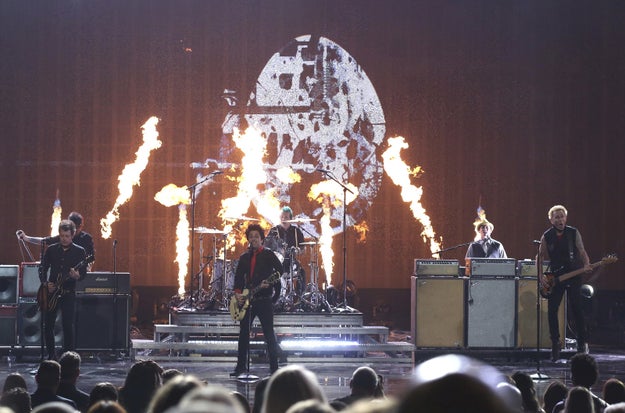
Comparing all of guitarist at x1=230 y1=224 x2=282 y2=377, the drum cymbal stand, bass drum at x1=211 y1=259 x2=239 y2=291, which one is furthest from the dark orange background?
guitarist at x1=230 y1=224 x2=282 y2=377

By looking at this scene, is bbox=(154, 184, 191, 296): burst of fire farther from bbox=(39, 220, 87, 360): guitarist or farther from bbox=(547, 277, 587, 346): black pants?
bbox=(547, 277, 587, 346): black pants

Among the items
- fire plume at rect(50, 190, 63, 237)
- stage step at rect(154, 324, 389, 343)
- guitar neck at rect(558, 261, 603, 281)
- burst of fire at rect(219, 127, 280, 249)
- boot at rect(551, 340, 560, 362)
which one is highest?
burst of fire at rect(219, 127, 280, 249)

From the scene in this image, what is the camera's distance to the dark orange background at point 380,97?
15359 mm

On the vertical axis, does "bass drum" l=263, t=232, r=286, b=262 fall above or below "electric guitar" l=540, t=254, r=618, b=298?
above

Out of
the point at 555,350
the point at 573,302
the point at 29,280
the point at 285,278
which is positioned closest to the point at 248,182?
the point at 285,278

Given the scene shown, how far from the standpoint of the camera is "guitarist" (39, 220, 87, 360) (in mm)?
10734

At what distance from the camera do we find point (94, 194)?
605 inches

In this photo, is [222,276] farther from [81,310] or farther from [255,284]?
[255,284]

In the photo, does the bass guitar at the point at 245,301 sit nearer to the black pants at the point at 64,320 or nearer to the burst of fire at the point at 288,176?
the black pants at the point at 64,320

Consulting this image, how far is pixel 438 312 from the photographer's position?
1199cm

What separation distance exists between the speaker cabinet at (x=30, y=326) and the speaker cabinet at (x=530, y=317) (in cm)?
595

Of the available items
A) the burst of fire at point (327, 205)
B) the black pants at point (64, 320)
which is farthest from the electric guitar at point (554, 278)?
the black pants at point (64, 320)

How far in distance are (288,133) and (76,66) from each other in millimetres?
3700

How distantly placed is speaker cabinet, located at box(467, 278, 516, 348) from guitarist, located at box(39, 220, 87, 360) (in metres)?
4.94
